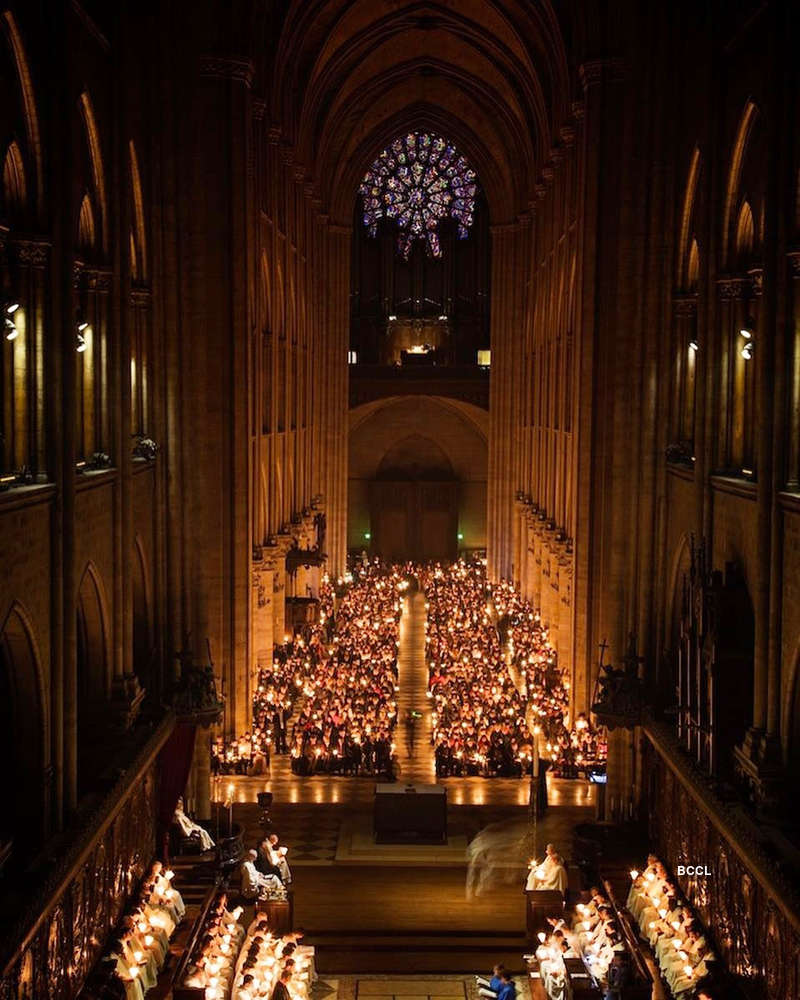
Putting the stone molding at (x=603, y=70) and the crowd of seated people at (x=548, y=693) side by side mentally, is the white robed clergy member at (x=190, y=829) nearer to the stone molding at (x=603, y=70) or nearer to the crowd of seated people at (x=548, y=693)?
the crowd of seated people at (x=548, y=693)

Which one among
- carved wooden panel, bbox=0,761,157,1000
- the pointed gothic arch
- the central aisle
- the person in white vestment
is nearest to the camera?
carved wooden panel, bbox=0,761,157,1000

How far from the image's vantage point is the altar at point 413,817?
2338 cm

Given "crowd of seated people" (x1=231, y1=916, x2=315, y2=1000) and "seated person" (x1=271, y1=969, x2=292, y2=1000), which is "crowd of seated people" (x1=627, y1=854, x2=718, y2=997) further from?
"seated person" (x1=271, y1=969, x2=292, y2=1000)

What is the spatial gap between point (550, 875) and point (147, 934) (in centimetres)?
607

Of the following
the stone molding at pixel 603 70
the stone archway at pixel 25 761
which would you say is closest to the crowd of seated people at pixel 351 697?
the stone archway at pixel 25 761

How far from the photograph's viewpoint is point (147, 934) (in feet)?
57.9

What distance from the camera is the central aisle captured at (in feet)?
94.7

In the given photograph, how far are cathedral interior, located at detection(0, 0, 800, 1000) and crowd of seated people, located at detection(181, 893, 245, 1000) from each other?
0.36 feet

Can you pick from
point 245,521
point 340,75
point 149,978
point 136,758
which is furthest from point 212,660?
point 340,75

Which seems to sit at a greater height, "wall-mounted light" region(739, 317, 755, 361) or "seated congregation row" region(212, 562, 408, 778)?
"wall-mounted light" region(739, 317, 755, 361)

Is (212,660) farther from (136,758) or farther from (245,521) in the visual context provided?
(136,758)

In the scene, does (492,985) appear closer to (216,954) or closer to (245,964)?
(245,964)

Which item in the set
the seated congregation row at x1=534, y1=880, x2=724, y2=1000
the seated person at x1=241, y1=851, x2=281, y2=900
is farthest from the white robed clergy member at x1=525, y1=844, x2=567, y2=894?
the seated person at x1=241, y1=851, x2=281, y2=900

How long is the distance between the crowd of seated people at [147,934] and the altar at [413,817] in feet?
15.4
